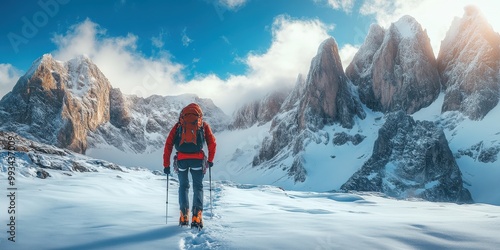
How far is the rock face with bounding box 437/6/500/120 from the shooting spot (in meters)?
103

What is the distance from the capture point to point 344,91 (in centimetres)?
13312

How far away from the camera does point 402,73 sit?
123 metres

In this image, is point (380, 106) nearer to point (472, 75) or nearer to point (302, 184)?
point (472, 75)

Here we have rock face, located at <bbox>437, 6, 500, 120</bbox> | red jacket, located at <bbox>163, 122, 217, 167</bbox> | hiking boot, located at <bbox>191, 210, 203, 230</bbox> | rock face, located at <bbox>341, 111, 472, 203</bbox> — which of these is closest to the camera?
hiking boot, located at <bbox>191, 210, 203, 230</bbox>

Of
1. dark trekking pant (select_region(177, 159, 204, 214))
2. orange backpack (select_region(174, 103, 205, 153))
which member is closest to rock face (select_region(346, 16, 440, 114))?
orange backpack (select_region(174, 103, 205, 153))

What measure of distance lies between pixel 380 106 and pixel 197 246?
138128 millimetres

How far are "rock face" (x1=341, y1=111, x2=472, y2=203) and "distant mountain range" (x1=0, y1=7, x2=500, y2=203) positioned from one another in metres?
0.25

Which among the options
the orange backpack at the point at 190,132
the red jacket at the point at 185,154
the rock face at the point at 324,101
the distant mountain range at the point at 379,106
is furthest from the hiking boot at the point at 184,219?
the rock face at the point at 324,101

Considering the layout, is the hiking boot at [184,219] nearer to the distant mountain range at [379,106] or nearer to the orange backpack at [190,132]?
the orange backpack at [190,132]

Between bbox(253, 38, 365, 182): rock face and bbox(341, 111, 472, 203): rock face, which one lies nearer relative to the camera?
bbox(341, 111, 472, 203): rock face

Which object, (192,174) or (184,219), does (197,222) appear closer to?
(184,219)

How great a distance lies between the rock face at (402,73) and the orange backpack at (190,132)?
12602cm

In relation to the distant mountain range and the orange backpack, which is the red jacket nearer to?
the orange backpack

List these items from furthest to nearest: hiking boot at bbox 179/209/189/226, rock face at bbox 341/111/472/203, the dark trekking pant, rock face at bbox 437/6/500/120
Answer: rock face at bbox 437/6/500/120 < rock face at bbox 341/111/472/203 < the dark trekking pant < hiking boot at bbox 179/209/189/226
